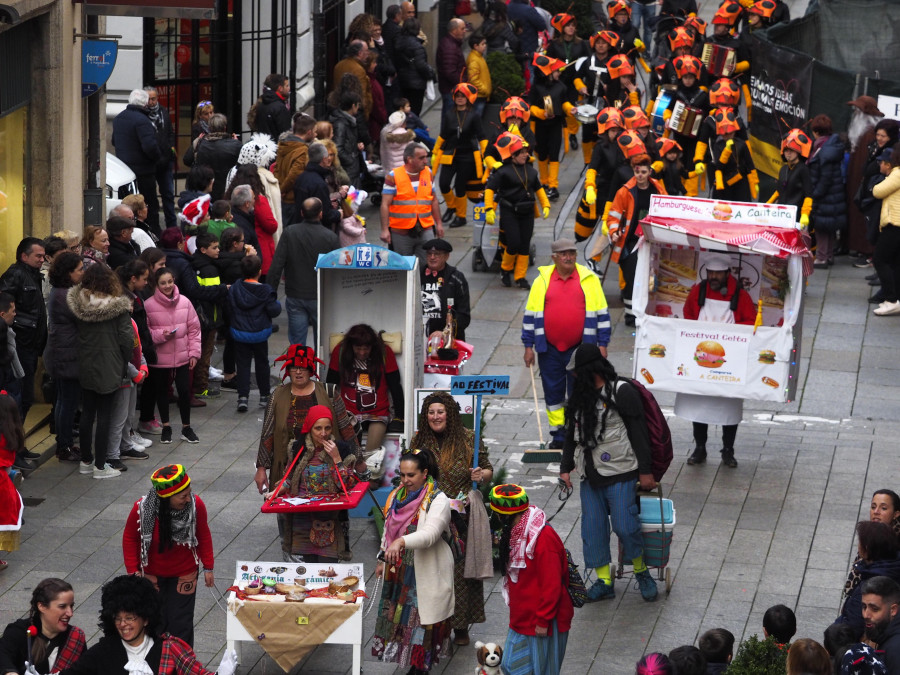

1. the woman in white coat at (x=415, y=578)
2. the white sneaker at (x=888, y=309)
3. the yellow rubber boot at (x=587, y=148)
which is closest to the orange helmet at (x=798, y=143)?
the white sneaker at (x=888, y=309)

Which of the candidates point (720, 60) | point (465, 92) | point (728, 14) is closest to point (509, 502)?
point (465, 92)

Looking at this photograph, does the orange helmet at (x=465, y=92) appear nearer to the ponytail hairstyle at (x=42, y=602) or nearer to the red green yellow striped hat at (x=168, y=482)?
the red green yellow striped hat at (x=168, y=482)

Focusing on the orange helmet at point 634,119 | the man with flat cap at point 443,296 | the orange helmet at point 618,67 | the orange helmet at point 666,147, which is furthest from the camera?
the orange helmet at point 618,67

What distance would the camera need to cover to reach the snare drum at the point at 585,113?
21594 mm

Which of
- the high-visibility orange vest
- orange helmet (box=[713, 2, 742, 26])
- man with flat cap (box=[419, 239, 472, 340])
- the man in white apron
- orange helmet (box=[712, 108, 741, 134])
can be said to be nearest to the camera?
the man in white apron

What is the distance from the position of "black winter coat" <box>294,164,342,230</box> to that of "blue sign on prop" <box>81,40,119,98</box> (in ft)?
7.63

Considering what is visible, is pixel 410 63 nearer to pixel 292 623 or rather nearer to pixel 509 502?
pixel 509 502

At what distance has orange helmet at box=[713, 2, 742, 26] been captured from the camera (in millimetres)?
24031

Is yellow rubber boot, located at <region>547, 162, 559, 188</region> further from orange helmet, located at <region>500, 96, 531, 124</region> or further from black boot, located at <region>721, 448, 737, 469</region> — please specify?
black boot, located at <region>721, 448, 737, 469</region>

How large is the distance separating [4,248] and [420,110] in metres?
11.5

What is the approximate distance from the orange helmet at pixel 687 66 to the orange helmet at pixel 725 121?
1.82m

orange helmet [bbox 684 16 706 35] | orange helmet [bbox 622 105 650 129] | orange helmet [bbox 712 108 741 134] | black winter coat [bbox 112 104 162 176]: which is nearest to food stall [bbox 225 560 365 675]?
black winter coat [bbox 112 104 162 176]

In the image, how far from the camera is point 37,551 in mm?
11383

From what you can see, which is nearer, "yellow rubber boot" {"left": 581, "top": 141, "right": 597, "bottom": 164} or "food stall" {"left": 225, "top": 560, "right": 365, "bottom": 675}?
"food stall" {"left": 225, "top": 560, "right": 365, "bottom": 675}
